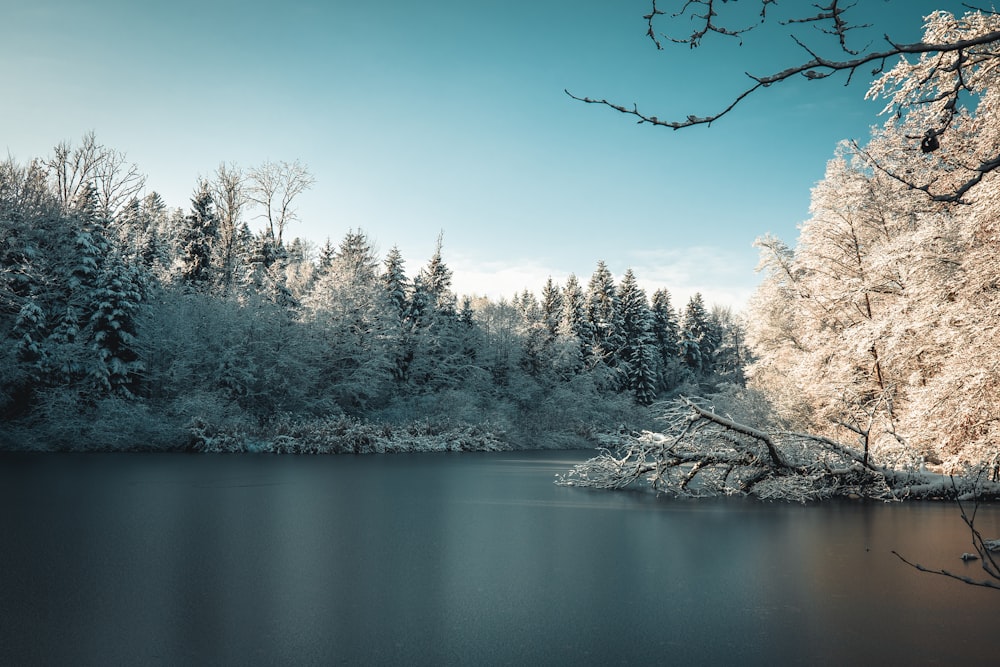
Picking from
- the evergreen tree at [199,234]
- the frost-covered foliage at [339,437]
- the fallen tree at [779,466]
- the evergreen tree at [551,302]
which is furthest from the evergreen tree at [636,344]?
the fallen tree at [779,466]

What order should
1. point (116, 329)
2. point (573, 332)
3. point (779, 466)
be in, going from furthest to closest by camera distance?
point (573, 332)
point (116, 329)
point (779, 466)

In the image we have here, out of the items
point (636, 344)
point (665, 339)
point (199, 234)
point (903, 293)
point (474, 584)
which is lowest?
point (474, 584)

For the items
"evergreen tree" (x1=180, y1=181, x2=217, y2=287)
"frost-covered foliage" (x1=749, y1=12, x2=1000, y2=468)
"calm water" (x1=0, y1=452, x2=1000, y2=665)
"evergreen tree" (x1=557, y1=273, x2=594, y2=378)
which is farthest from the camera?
"evergreen tree" (x1=557, y1=273, x2=594, y2=378)

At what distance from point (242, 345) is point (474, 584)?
23.2m

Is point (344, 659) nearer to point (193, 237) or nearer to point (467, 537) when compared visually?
point (467, 537)

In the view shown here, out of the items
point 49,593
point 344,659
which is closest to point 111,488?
point 49,593

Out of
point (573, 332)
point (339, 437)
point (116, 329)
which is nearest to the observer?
point (116, 329)

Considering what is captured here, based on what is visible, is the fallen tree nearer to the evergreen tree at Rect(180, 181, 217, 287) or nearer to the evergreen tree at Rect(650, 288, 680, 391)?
the evergreen tree at Rect(180, 181, 217, 287)

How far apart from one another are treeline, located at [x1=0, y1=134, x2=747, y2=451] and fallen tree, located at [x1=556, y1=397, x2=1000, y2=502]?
14.4 m

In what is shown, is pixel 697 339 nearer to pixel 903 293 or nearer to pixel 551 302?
pixel 551 302

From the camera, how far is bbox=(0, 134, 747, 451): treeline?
19531 mm

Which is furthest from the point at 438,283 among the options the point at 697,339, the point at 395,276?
the point at 697,339

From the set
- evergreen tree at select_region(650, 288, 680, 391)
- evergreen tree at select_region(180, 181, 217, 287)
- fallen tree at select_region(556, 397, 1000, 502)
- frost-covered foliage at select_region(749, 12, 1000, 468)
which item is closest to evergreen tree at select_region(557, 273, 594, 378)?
evergreen tree at select_region(650, 288, 680, 391)

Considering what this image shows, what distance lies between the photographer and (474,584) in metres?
4.84
